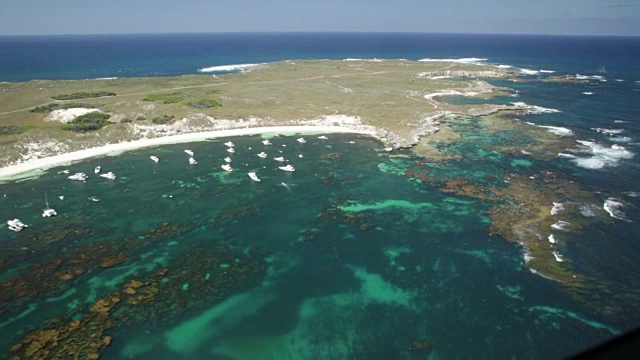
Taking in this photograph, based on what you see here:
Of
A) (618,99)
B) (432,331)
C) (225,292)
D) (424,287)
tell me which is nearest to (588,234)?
(424,287)

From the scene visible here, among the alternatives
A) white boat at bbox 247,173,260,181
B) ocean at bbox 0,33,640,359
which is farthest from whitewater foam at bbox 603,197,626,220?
white boat at bbox 247,173,260,181

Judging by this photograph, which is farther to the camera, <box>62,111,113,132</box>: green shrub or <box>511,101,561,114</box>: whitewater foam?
<box>511,101,561,114</box>: whitewater foam

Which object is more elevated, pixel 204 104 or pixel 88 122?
pixel 204 104

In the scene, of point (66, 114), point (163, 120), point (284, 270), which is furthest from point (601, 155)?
point (66, 114)

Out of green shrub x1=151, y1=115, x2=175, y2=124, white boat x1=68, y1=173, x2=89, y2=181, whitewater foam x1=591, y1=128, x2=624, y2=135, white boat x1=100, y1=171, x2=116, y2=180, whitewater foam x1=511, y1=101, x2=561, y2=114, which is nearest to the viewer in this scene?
white boat x1=68, y1=173, x2=89, y2=181

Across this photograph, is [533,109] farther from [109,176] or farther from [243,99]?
[109,176]

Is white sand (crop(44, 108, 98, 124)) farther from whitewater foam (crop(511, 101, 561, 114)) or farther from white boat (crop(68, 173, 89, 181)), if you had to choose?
whitewater foam (crop(511, 101, 561, 114))

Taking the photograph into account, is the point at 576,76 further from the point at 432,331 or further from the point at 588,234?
the point at 432,331
